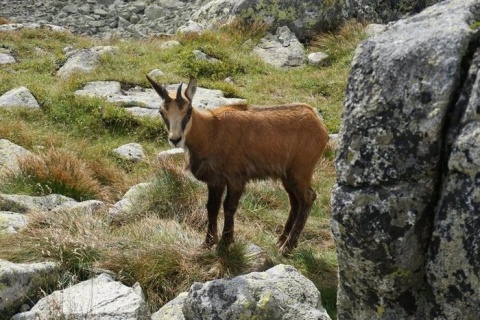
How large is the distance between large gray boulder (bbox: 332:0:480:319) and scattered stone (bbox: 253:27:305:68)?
583 inches

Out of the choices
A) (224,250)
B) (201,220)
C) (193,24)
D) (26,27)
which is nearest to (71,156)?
(201,220)

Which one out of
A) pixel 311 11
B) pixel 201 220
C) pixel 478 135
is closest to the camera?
pixel 478 135

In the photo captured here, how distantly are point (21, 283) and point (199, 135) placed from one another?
2972 mm

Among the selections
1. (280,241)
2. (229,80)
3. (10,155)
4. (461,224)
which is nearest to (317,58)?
(229,80)

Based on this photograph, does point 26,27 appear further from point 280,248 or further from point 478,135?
point 478,135

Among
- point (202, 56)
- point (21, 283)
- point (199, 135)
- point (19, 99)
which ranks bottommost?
point (202, 56)

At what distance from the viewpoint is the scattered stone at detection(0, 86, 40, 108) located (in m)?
14.3

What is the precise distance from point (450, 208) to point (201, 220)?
619 cm

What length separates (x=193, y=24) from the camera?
21734mm

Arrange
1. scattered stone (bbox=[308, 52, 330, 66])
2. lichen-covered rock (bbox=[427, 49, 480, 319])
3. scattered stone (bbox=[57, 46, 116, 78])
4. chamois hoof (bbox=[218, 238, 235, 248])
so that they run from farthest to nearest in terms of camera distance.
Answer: scattered stone (bbox=[308, 52, 330, 66])
scattered stone (bbox=[57, 46, 116, 78])
chamois hoof (bbox=[218, 238, 235, 248])
lichen-covered rock (bbox=[427, 49, 480, 319])

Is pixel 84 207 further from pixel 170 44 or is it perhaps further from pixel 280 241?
pixel 170 44

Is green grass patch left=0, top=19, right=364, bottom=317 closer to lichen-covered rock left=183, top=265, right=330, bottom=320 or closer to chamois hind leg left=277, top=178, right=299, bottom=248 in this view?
chamois hind leg left=277, top=178, right=299, bottom=248

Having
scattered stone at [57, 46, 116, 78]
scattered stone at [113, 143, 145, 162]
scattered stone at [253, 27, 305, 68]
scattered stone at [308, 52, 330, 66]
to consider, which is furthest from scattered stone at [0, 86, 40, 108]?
scattered stone at [308, 52, 330, 66]

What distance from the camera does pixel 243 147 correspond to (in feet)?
29.2
